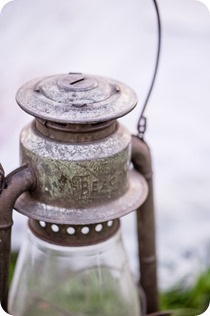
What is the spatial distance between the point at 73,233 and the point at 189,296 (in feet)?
3.64

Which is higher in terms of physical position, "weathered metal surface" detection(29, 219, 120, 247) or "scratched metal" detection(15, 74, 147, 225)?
"scratched metal" detection(15, 74, 147, 225)

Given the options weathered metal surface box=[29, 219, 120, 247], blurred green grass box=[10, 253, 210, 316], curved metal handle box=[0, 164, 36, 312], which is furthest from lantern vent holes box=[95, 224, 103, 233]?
blurred green grass box=[10, 253, 210, 316]

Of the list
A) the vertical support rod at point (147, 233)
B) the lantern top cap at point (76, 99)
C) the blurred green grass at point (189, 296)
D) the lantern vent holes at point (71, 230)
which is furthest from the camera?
the blurred green grass at point (189, 296)

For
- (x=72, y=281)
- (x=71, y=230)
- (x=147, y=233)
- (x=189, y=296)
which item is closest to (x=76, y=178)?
(x=71, y=230)

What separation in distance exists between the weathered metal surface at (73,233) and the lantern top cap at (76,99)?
0.22 metres

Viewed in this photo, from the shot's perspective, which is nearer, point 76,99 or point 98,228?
point 76,99

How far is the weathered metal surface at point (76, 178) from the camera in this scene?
Result: 0.99 meters

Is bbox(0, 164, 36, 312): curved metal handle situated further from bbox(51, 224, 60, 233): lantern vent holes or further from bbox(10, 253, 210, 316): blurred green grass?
bbox(10, 253, 210, 316): blurred green grass

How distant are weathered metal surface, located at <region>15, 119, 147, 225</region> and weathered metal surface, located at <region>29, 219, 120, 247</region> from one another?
62mm

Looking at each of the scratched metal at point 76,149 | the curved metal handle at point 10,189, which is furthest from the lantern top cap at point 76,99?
the curved metal handle at point 10,189

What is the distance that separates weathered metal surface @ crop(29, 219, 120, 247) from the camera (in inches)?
42.1

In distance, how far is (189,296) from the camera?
81.5 inches

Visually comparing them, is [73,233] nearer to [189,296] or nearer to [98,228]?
[98,228]

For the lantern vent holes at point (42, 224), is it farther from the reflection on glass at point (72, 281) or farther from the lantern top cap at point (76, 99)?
the lantern top cap at point (76, 99)
